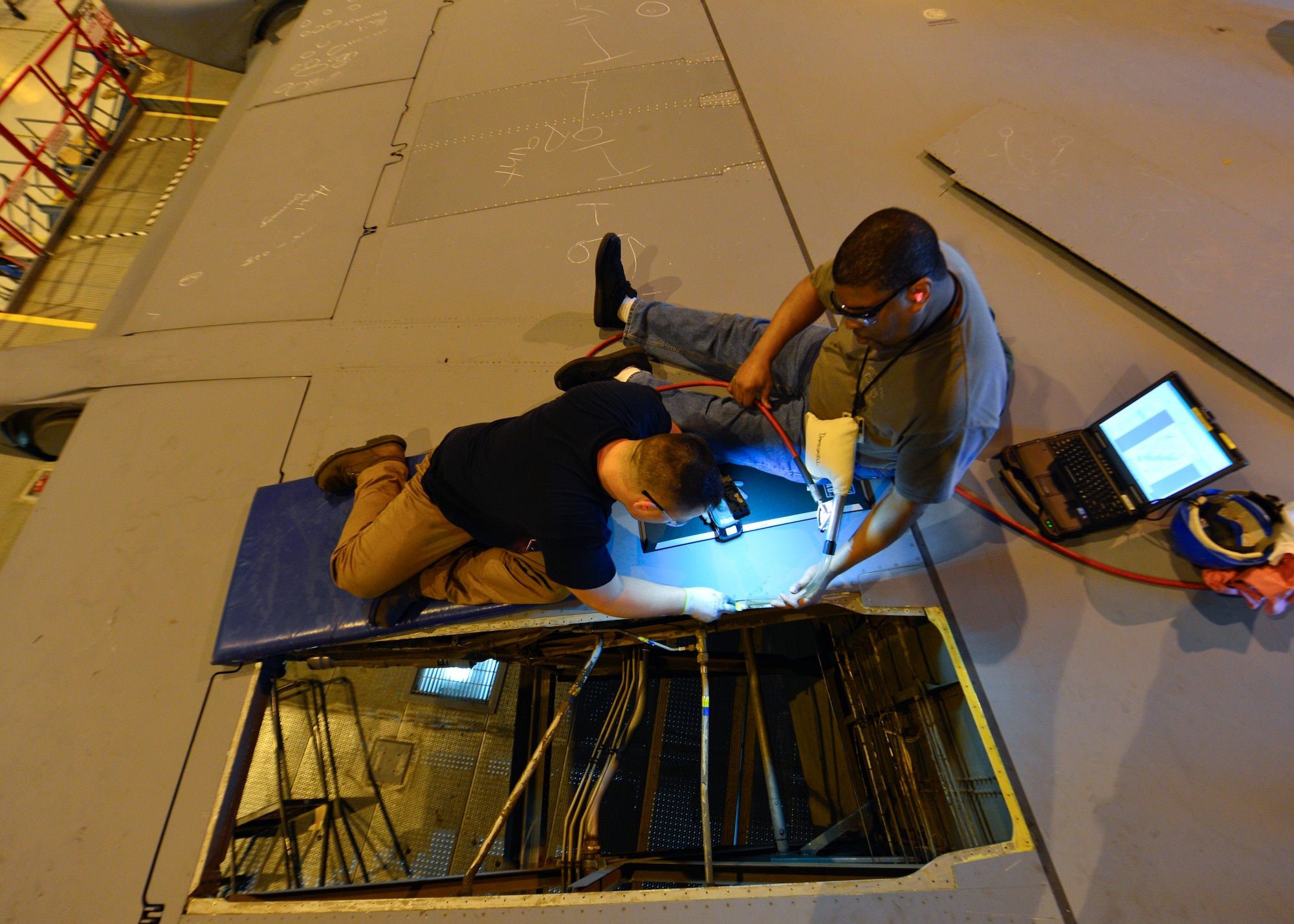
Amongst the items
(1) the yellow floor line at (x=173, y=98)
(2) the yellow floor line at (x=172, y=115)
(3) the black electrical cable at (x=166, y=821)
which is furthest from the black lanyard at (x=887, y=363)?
(2) the yellow floor line at (x=172, y=115)

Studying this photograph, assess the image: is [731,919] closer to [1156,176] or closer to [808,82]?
[1156,176]

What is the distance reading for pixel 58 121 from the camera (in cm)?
565

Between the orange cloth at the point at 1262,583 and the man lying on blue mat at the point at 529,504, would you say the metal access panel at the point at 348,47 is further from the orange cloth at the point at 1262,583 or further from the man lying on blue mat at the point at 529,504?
the orange cloth at the point at 1262,583

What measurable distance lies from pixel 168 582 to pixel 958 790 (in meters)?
3.01

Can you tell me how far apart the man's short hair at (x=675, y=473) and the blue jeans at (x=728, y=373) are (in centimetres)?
66

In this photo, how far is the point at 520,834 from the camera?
8.36 feet

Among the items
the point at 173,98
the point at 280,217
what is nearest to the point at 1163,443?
the point at 280,217

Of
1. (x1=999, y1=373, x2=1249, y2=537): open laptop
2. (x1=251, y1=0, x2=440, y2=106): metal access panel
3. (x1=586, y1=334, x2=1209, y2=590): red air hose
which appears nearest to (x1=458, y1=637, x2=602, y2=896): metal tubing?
(x1=586, y1=334, x2=1209, y2=590): red air hose

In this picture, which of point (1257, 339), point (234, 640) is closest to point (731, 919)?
point (234, 640)

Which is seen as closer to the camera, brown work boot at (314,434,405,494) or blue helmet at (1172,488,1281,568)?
blue helmet at (1172,488,1281,568)

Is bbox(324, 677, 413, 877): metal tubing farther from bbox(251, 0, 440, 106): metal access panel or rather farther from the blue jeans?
bbox(251, 0, 440, 106): metal access panel

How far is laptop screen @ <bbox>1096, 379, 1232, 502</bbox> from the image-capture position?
6.01 ft

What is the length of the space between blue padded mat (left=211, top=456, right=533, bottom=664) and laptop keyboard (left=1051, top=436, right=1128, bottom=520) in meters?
1.98

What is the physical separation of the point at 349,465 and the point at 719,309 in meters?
1.70
